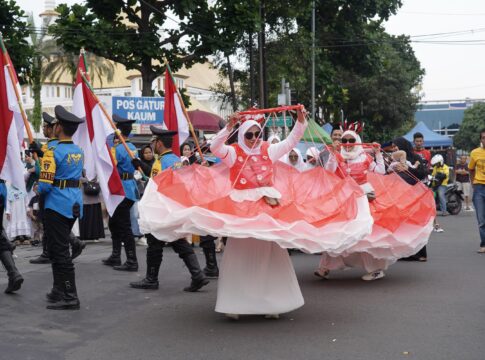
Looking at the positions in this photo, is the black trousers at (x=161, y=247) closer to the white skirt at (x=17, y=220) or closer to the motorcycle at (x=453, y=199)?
the white skirt at (x=17, y=220)

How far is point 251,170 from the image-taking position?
8508 millimetres

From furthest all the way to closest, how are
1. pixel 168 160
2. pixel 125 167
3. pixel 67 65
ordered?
1. pixel 67 65
2. pixel 125 167
3. pixel 168 160

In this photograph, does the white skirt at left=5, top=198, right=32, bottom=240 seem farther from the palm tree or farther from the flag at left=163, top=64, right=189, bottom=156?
the palm tree

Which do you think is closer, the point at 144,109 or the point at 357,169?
the point at 357,169

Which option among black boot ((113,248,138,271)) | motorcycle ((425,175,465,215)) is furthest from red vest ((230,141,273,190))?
motorcycle ((425,175,465,215))

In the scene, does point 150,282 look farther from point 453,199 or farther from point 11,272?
point 453,199

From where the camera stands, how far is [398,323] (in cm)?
816

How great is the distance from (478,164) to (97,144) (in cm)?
678

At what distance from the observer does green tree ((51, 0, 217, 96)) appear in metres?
24.8

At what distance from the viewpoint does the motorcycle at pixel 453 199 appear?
1011 inches

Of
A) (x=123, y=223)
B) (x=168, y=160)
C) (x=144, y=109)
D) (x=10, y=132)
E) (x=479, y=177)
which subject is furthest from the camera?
(x=144, y=109)

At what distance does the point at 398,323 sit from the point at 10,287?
4.61 m

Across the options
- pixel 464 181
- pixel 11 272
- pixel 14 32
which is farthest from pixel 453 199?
pixel 11 272

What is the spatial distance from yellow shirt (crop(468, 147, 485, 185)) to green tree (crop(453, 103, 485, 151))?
3742 inches
